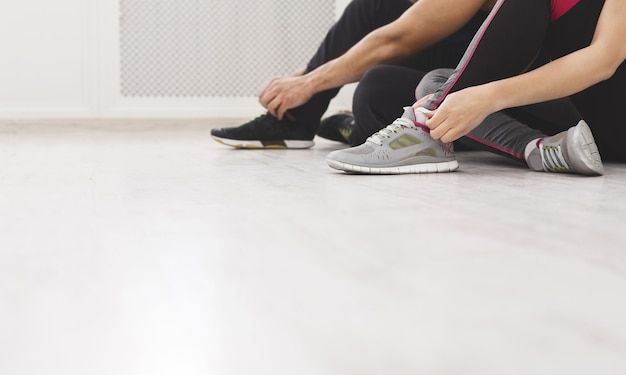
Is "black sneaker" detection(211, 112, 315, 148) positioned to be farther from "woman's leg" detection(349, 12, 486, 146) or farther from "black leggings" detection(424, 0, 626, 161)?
"black leggings" detection(424, 0, 626, 161)

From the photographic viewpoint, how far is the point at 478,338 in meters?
0.48

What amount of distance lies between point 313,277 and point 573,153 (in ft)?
2.69

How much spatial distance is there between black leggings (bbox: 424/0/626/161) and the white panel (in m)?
2.13

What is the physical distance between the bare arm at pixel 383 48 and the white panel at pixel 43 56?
58.5 inches

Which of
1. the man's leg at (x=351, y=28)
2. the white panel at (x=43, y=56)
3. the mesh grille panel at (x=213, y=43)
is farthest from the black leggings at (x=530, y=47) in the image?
the white panel at (x=43, y=56)

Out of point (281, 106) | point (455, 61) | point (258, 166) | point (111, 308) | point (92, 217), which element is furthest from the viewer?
point (281, 106)

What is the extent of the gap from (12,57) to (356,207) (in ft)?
8.02

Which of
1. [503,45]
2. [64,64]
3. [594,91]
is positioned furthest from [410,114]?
[64,64]

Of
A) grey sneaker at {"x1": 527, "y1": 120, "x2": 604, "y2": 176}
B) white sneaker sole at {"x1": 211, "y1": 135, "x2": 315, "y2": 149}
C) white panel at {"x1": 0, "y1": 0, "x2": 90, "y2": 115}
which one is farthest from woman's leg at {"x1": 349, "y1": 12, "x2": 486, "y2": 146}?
white panel at {"x1": 0, "y1": 0, "x2": 90, "y2": 115}

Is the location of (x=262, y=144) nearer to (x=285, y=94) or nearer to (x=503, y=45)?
(x=285, y=94)

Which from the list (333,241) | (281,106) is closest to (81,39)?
(281,106)

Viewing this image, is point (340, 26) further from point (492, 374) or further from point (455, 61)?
point (492, 374)

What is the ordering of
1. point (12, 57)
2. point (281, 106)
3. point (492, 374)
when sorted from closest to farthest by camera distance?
point (492, 374)
point (281, 106)
point (12, 57)

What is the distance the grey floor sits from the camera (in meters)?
0.46
